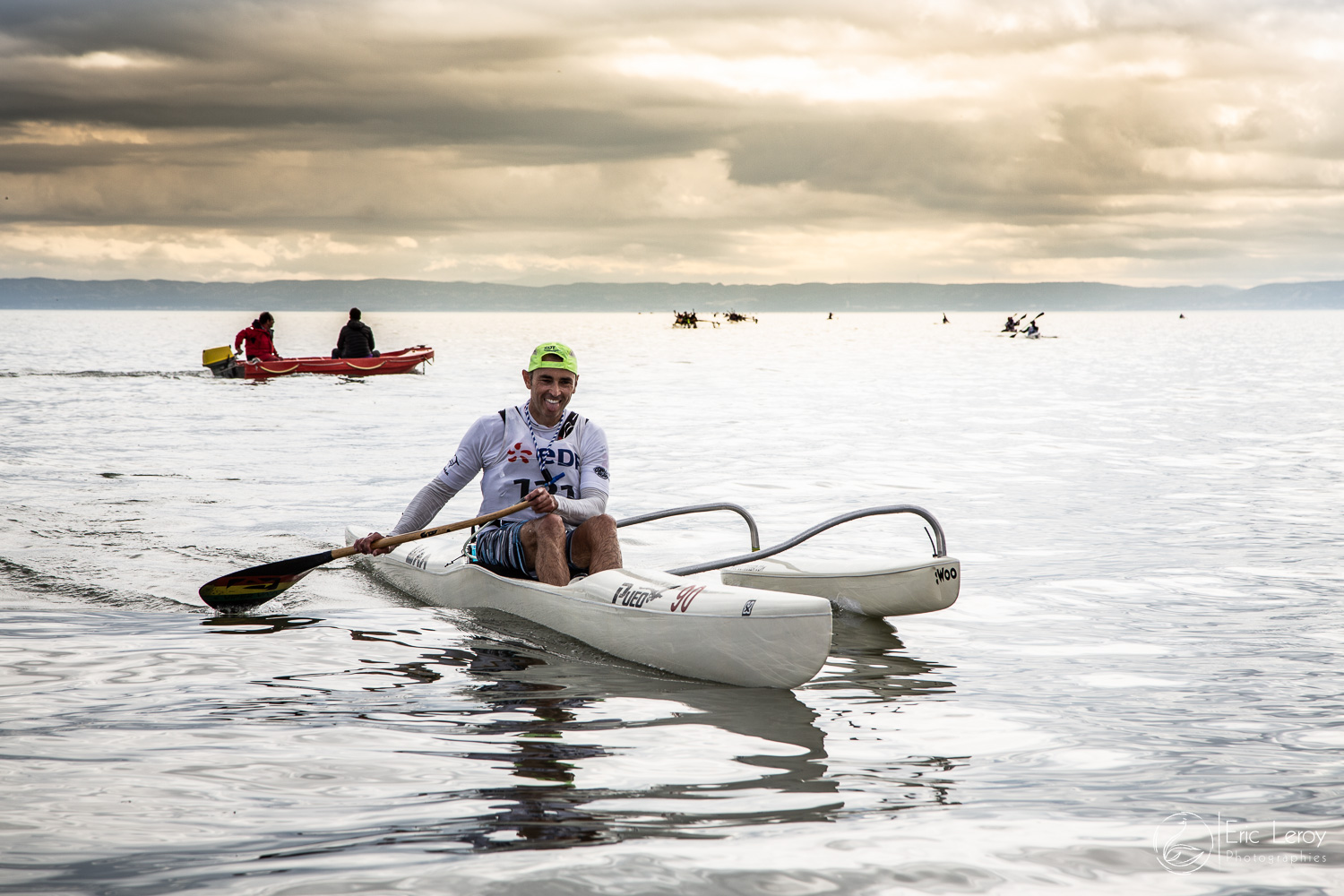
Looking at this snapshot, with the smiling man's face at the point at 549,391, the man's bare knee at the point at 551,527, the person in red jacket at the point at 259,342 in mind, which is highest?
the person in red jacket at the point at 259,342

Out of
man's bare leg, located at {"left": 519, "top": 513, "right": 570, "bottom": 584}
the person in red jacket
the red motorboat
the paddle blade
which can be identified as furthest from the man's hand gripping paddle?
the person in red jacket

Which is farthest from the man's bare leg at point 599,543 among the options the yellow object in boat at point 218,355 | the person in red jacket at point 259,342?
the yellow object in boat at point 218,355

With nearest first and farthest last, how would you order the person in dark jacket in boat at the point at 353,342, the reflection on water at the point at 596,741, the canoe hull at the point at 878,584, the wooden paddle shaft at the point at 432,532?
the reflection on water at the point at 596,741
the wooden paddle shaft at the point at 432,532
the canoe hull at the point at 878,584
the person in dark jacket in boat at the point at 353,342

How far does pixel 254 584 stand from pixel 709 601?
4022 millimetres

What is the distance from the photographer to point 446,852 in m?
4.16

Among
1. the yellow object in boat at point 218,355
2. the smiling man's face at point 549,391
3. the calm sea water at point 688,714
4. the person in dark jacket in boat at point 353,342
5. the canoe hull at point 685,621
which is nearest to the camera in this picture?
the calm sea water at point 688,714

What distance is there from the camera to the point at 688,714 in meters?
6.10

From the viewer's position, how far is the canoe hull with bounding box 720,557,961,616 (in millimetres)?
8336

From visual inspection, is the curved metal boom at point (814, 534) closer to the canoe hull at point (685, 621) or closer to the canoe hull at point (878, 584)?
the canoe hull at point (878, 584)

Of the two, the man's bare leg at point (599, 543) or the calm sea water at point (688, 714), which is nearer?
the calm sea water at point (688, 714)
